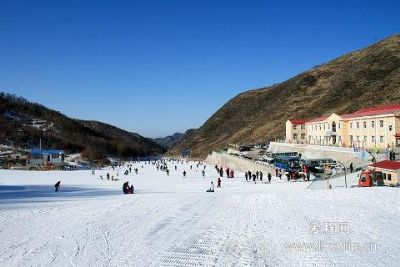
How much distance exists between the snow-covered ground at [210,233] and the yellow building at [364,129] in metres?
19.4

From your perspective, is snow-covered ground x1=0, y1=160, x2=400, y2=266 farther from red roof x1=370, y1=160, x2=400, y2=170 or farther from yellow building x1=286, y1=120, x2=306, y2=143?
yellow building x1=286, y1=120, x2=306, y2=143

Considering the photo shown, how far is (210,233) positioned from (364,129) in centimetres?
3329

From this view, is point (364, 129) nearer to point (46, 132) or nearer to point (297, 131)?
point (297, 131)

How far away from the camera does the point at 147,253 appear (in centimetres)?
1007

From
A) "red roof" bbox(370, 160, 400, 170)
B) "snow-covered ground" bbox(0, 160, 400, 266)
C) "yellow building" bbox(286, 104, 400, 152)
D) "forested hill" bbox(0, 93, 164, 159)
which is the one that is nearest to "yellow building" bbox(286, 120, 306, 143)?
"yellow building" bbox(286, 104, 400, 152)

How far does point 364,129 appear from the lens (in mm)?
40656

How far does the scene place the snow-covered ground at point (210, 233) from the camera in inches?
376

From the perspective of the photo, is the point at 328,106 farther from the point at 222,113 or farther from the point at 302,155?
the point at 222,113

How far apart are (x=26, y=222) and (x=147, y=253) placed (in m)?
6.19

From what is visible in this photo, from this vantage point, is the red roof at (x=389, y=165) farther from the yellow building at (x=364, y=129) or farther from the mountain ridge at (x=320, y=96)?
the mountain ridge at (x=320, y=96)

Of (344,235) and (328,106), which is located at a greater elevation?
(328,106)

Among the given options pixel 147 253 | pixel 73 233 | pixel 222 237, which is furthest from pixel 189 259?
pixel 73 233

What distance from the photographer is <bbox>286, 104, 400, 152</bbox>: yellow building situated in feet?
115

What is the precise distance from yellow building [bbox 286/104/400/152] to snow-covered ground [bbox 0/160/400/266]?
63.7ft
